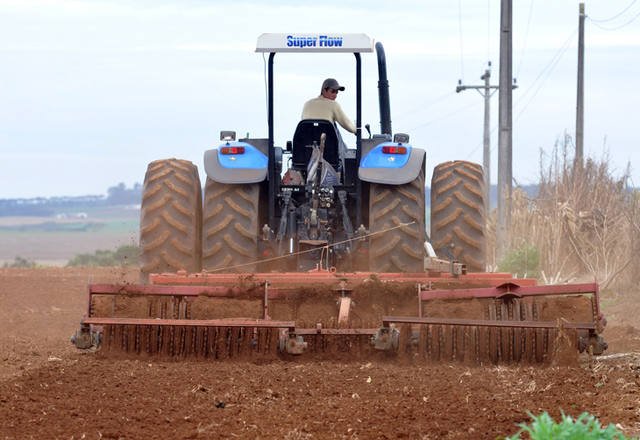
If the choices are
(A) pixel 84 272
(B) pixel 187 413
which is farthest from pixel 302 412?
(A) pixel 84 272

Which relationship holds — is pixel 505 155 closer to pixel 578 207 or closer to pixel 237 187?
pixel 578 207

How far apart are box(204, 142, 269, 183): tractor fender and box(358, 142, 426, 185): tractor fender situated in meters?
0.86

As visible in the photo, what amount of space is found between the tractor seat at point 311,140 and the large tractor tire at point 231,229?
0.45 metres

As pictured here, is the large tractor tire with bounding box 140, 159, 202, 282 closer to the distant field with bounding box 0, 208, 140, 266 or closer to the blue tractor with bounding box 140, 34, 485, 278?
the blue tractor with bounding box 140, 34, 485, 278

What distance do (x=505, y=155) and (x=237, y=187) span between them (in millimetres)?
14059

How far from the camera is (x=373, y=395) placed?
8.32 metres

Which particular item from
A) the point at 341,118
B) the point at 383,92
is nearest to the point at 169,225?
the point at 341,118

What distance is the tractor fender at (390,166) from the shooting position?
1139 cm

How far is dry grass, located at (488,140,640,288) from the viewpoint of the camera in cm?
2289

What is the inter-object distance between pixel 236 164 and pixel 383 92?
2221 mm

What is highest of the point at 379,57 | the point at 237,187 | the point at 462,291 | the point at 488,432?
the point at 379,57

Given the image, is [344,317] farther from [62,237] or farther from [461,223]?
[62,237]

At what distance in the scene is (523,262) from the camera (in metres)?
24.5

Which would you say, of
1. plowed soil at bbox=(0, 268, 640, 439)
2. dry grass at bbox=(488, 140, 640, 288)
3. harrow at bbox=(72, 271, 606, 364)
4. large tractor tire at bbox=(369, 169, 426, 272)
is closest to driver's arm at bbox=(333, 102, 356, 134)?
large tractor tire at bbox=(369, 169, 426, 272)
